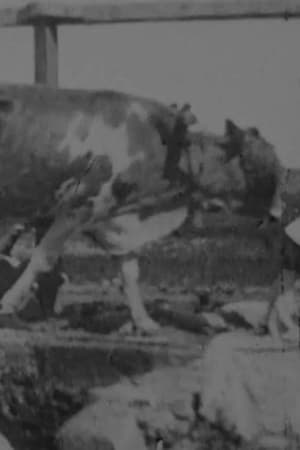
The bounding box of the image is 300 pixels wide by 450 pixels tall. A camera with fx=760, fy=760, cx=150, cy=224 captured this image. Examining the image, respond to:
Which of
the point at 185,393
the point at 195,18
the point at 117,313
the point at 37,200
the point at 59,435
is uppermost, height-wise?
the point at 195,18

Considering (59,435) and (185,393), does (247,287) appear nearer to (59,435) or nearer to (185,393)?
(185,393)

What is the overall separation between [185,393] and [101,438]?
7.4 inches

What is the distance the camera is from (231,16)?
55.4 inches

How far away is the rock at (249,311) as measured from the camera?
1.41m

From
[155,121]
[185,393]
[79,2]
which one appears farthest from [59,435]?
[79,2]

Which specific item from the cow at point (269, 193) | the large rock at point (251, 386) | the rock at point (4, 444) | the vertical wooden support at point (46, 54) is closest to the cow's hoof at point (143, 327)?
the large rock at point (251, 386)

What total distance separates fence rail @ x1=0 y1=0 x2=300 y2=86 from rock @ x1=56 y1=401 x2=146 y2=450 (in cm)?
64

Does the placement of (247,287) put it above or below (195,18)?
below

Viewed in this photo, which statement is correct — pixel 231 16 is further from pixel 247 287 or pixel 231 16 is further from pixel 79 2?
pixel 247 287

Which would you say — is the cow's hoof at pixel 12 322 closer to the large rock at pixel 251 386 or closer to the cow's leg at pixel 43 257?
the cow's leg at pixel 43 257

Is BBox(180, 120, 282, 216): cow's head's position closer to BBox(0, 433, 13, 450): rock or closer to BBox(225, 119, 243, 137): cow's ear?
BBox(225, 119, 243, 137): cow's ear

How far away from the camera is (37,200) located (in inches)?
58.2

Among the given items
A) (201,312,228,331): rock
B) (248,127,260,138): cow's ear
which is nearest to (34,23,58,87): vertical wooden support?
(248,127,260,138): cow's ear

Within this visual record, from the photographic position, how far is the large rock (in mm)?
1399
